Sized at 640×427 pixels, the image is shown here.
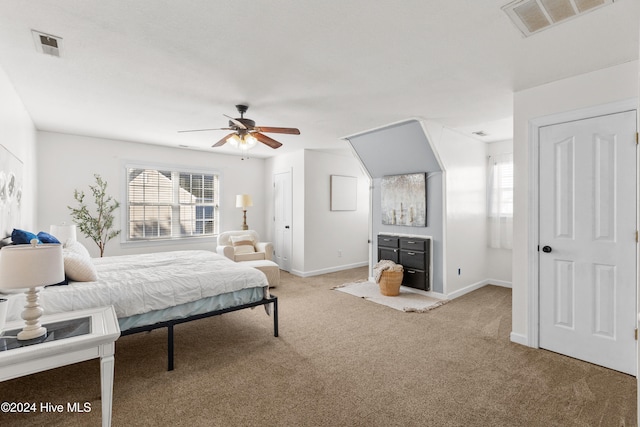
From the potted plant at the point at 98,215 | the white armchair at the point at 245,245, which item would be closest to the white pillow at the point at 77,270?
the potted plant at the point at 98,215

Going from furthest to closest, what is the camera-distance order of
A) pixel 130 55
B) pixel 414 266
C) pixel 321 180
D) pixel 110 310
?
pixel 321 180, pixel 414 266, pixel 130 55, pixel 110 310

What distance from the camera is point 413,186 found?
466cm

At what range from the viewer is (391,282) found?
444 centimetres

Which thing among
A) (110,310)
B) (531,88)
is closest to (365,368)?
(110,310)

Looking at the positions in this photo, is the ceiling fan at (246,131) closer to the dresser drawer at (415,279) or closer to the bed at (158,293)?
the bed at (158,293)

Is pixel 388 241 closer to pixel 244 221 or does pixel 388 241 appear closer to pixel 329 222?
pixel 329 222

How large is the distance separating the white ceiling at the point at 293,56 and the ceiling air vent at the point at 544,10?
59 millimetres

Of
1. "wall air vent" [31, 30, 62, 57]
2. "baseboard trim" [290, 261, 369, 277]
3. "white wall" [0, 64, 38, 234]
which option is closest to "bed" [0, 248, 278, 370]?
"white wall" [0, 64, 38, 234]

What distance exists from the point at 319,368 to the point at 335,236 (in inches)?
153

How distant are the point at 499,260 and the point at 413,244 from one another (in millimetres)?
1742

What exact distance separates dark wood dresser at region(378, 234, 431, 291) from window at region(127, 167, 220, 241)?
344 centimetres

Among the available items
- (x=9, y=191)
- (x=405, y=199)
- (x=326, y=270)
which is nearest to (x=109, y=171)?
(x=9, y=191)

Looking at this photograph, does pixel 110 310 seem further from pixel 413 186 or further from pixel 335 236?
pixel 335 236

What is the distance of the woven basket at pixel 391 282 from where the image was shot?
4.44 metres
